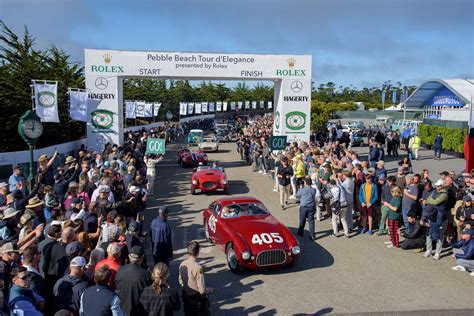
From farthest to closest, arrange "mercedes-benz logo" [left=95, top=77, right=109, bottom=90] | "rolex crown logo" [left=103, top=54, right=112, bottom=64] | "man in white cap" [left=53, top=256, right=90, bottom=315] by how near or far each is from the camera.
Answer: "mercedes-benz logo" [left=95, top=77, right=109, bottom=90]
"rolex crown logo" [left=103, top=54, right=112, bottom=64]
"man in white cap" [left=53, top=256, right=90, bottom=315]

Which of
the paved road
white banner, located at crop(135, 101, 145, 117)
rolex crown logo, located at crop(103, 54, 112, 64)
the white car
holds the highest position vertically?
rolex crown logo, located at crop(103, 54, 112, 64)

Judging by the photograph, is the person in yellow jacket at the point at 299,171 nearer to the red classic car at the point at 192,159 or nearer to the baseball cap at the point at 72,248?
the red classic car at the point at 192,159

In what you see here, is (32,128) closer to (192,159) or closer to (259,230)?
(259,230)

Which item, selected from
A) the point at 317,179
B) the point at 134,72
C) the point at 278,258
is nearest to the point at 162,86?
the point at 134,72

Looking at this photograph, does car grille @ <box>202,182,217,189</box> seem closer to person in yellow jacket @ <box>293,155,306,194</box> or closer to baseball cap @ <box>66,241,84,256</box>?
person in yellow jacket @ <box>293,155,306,194</box>

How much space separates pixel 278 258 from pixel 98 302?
498 cm

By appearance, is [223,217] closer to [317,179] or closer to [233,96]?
[317,179]

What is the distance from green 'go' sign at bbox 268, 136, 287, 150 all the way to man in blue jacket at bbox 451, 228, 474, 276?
490 inches

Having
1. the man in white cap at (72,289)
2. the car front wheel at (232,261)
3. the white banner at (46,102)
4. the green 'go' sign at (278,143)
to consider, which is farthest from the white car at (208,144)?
the man in white cap at (72,289)

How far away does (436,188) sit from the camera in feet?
34.7

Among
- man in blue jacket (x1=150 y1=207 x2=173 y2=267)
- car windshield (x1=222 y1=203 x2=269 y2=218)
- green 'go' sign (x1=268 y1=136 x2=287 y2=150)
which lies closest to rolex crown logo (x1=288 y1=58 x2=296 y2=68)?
green 'go' sign (x1=268 y1=136 x2=287 y2=150)

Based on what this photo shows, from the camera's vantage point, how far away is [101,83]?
2228cm

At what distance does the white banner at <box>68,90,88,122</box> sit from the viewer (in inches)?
798

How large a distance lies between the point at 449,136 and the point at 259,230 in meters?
24.7
